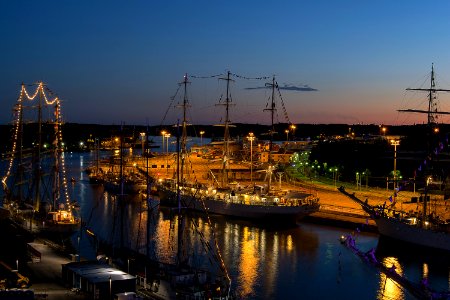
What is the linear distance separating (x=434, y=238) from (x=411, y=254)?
5.05 ft

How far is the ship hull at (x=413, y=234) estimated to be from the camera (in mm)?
32781

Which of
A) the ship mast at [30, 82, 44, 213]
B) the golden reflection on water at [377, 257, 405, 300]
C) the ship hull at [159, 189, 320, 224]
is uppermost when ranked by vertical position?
the ship mast at [30, 82, 44, 213]

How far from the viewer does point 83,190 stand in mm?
66750

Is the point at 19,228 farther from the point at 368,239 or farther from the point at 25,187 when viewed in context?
the point at 25,187

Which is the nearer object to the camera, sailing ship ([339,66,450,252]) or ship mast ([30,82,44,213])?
sailing ship ([339,66,450,252])

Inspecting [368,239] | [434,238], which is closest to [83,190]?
[368,239]

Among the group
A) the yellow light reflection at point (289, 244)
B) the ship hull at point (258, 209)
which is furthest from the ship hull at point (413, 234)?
the ship hull at point (258, 209)

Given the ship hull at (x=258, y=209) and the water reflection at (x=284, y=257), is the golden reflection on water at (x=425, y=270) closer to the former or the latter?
the water reflection at (x=284, y=257)

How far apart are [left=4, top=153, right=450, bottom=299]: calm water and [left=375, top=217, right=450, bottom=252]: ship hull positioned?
1.07 m

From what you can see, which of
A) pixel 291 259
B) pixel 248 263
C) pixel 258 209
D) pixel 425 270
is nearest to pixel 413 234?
pixel 425 270

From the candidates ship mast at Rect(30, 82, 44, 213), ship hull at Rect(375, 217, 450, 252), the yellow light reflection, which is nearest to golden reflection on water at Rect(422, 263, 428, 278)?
ship hull at Rect(375, 217, 450, 252)

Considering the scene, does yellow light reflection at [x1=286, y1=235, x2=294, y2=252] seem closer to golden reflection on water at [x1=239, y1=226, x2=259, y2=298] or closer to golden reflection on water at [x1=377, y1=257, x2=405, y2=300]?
golden reflection on water at [x1=239, y1=226, x2=259, y2=298]

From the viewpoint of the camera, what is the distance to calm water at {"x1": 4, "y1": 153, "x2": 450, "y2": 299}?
25922 millimetres

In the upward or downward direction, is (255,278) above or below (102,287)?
below
